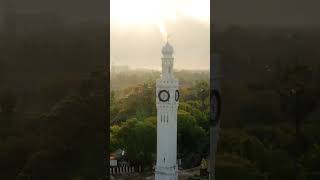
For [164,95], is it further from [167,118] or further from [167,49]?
[167,49]

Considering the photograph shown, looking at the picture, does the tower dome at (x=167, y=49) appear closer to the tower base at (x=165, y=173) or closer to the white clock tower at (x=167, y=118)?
the white clock tower at (x=167, y=118)

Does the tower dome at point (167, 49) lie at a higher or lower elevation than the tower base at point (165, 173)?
higher

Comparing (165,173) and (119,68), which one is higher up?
(119,68)

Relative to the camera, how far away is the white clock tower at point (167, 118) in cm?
808

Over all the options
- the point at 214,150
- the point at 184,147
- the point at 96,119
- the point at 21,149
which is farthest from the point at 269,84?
the point at 184,147

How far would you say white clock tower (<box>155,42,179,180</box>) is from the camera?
26.5 ft

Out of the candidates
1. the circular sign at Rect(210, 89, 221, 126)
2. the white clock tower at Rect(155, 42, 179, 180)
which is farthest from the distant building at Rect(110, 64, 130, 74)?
the circular sign at Rect(210, 89, 221, 126)

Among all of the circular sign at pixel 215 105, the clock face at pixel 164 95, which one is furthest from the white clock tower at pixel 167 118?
the circular sign at pixel 215 105

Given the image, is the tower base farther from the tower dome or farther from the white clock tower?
the tower dome

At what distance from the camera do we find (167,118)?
334 inches

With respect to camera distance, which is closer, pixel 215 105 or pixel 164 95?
pixel 215 105

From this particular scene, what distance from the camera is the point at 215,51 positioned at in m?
3.88

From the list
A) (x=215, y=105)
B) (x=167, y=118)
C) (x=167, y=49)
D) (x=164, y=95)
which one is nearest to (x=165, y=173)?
(x=167, y=118)

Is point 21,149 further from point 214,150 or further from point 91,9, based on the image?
point 214,150
